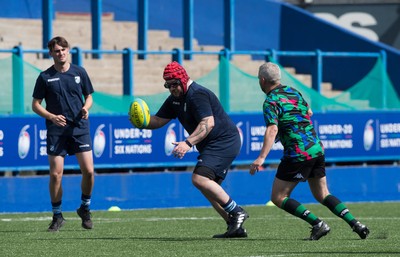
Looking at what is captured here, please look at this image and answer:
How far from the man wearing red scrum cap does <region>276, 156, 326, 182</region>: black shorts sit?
0.63m

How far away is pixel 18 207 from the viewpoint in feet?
60.5

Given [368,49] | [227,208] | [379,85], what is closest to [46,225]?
[227,208]

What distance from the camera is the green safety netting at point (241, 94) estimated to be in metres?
18.4

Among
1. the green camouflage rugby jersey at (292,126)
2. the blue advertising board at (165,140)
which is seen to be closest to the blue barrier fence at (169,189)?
the blue advertising board at (165,140)

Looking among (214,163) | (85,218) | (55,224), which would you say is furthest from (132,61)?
(214,163)

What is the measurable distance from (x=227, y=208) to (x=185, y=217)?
4013 mm

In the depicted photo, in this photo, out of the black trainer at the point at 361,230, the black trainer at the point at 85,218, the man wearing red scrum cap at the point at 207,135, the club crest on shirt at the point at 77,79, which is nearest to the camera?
the black trainer at the point at 361,230

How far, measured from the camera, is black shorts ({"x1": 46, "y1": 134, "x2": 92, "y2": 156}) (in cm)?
1416

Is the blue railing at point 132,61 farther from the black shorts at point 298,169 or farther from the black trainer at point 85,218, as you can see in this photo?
the black shorts at point 298,169

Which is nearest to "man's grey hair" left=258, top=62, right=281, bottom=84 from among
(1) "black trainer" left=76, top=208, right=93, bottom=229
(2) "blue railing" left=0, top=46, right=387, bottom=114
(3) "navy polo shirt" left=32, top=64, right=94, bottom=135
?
(3) "navy polo shirt" left=32, top=64, right=94, bottom=135

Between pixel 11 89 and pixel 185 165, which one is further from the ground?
pixel 11 89

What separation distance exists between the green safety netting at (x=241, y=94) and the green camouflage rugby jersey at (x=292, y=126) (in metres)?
6.69

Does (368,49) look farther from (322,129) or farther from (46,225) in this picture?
(46,225)

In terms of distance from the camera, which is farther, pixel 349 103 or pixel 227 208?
pixel 349 103
